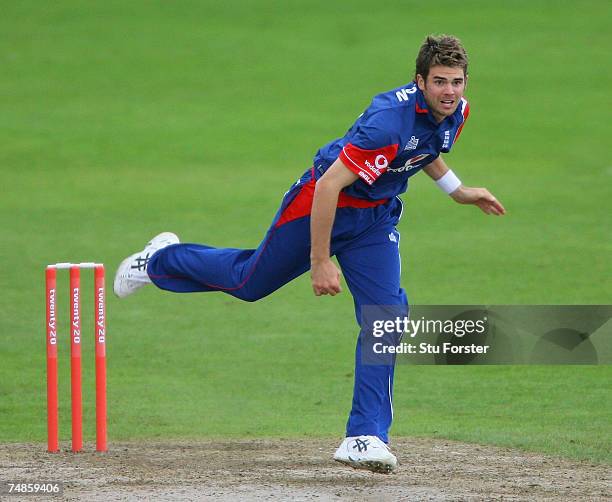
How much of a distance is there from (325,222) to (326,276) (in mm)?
264

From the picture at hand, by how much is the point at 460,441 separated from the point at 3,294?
585cm

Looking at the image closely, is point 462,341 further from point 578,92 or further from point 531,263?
point 578,92

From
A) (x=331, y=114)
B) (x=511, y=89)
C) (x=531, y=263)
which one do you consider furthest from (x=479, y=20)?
(x=531, y=263)

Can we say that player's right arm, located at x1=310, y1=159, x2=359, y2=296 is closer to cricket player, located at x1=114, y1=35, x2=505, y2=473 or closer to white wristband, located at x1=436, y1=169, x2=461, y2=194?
cricket player, located at x1=114, y1=35, x2=505, y2=473

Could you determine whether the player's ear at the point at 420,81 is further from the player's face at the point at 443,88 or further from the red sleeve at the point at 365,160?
the red sleeve at the point at 365,160

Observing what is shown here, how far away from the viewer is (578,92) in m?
23.4

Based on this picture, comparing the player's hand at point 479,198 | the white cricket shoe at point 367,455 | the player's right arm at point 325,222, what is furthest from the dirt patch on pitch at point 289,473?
the player's hand at point 479,198

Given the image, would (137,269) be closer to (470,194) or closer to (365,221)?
(365,221)

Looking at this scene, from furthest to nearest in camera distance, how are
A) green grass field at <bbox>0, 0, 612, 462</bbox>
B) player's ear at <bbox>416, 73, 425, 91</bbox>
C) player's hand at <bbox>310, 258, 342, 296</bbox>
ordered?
green grass field at <bbox>0, 0, 612, 462</bbox>, player's ear at <bbox>416, 73, 425, 91</bbox>, player's hand at <bbox>310, 258, 342, 296</bbox>

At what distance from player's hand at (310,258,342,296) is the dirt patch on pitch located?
0.96m

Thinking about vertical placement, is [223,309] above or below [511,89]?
below

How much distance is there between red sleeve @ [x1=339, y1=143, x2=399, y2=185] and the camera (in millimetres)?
6129

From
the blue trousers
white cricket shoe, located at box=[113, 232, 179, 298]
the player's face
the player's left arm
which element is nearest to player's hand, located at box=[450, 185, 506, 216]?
the player's left arm

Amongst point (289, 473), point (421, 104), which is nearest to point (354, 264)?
point (421, 104)
